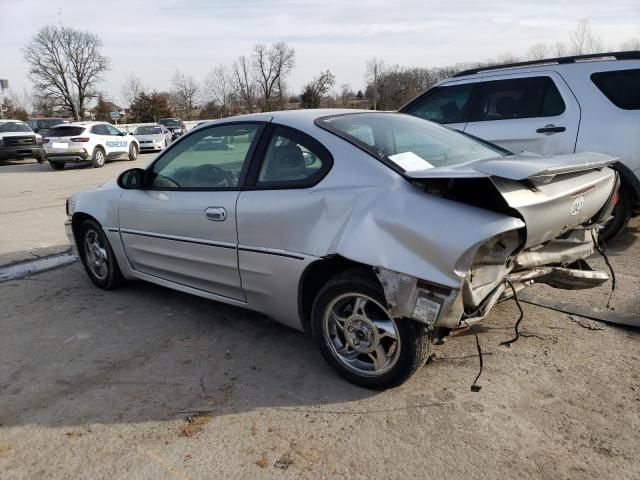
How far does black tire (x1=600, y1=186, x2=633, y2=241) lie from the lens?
5.09m

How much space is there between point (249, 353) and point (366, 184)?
148 cm

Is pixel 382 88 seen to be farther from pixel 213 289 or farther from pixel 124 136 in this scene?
pixel 213 289

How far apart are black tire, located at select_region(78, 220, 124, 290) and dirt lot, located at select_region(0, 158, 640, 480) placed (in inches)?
27.2

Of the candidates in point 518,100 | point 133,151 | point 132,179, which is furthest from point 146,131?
point 132,179

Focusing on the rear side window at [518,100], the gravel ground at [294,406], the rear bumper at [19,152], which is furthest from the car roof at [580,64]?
the rear bumper at [19,152]

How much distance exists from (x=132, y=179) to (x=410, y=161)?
241 centimetres

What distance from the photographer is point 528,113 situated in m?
5.68

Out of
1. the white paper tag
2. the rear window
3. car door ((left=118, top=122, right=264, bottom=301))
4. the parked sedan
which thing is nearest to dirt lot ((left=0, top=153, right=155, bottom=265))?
the rear window

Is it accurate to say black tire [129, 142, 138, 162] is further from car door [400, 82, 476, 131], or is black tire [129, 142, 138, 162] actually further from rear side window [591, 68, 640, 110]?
rear side window [591, 68, 640, 110]

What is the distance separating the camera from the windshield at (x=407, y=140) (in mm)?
2994

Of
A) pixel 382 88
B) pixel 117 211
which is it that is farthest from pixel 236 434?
pixel 382 88

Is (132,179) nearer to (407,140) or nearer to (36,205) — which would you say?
(407,140)

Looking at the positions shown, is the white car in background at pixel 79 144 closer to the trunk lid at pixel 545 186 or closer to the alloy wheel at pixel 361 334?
the alloy wheel at pixel 361 334

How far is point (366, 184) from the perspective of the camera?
2.77 m
